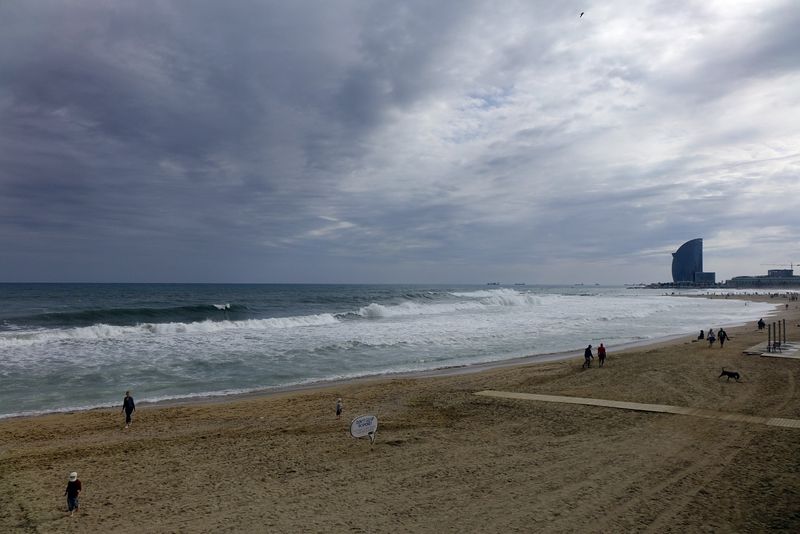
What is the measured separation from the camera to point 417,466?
384 inches

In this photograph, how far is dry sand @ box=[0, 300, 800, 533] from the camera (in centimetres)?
756

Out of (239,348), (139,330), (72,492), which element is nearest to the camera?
(72,492)

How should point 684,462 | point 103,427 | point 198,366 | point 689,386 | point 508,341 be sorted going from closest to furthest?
1. point 684,462
2. point 103,427
3. point 689,386
4. point 198,366
5. point 508,341

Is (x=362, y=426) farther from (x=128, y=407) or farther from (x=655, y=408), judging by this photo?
(x=655, y=408)

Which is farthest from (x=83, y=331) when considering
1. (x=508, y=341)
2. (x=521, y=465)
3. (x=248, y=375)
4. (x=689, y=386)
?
(x=689, y=386)

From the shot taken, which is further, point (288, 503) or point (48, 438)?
point (48, 438)

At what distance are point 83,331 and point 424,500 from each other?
3265cm

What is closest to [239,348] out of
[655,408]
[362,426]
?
[362,426]

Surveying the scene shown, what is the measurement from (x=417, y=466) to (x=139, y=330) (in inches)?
1241

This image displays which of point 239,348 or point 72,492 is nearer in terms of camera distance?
point 72,492

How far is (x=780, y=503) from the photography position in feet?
25.3

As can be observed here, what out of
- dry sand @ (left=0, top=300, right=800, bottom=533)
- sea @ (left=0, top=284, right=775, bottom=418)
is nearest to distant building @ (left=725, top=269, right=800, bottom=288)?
sea @ (left=0, top=284, right=775, bottom=418)

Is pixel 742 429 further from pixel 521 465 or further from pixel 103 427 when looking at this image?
pixel 103 427

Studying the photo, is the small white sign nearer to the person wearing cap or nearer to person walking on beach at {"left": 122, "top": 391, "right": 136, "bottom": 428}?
the person wearing cap
